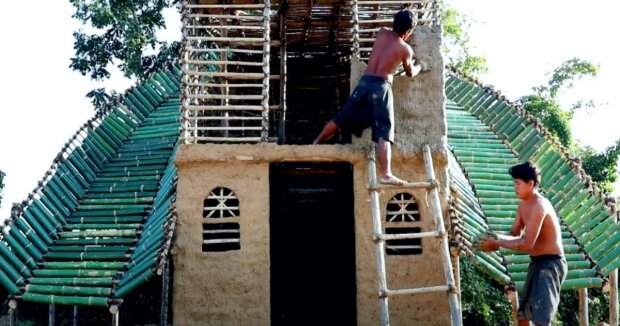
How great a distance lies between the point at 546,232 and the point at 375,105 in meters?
2.48

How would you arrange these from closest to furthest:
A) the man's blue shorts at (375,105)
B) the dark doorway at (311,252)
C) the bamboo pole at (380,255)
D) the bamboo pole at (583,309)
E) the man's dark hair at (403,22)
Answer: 1. the bamboo pole at (380,255)
2. the man's dark hair at (403,22)
3. the man's blue shorts at (375,105)
4. the bamboo pole at (583,309)
5. the dark doorway at (311,252)

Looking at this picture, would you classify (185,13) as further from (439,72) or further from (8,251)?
(8,251)

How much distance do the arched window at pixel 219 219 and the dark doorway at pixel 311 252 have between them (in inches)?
50.7

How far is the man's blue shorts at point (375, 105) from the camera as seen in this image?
24.4ft

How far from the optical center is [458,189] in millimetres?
9914

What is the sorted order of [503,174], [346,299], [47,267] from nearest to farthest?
[47,267] → [346,299] → [503,174]

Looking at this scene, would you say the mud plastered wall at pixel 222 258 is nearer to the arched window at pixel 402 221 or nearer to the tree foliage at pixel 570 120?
the arched window at pixel 402 221

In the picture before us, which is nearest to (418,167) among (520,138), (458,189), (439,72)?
(439,72)

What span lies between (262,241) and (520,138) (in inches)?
232

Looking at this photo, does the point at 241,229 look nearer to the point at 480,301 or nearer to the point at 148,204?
the point at 148,204

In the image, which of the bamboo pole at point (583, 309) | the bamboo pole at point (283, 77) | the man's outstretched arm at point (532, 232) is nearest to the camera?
the man's outstretched arm at point (532, 232)

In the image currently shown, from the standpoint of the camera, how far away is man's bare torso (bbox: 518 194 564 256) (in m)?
5.59

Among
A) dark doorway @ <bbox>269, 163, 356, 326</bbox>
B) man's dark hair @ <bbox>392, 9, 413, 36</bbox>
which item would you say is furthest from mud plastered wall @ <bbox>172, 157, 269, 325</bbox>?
man's dark hair @ <bbox>392, 9, 413, 36</bbox>

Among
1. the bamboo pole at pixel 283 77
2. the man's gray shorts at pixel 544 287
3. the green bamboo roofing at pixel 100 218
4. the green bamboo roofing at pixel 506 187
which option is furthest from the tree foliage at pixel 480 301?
the man's gray shorts at pixel 544 287
